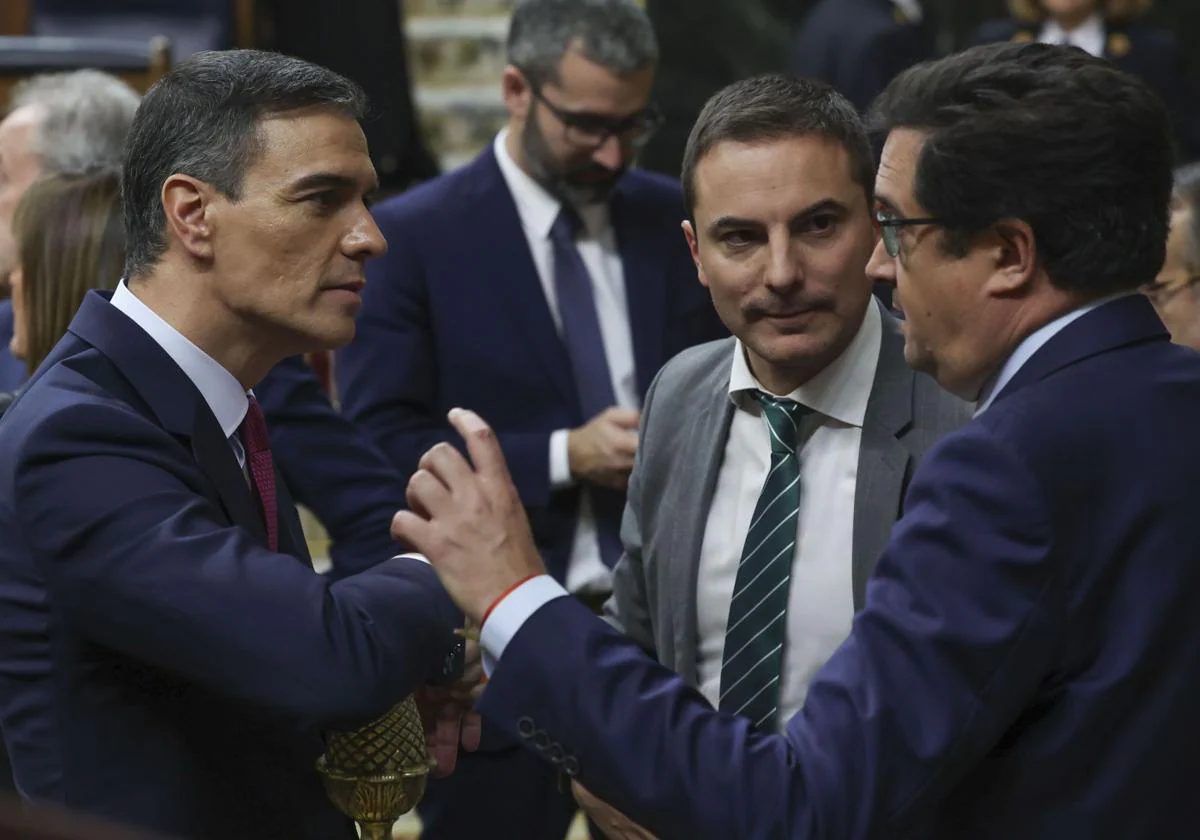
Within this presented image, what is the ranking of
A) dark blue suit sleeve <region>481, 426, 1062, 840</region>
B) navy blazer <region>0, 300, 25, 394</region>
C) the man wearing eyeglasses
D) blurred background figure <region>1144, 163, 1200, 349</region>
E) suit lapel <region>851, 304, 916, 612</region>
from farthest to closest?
the man wearing eyeglasses < blurred background figure <region>1144, 163, 1200, 349</region> < navy blazer <region>0, 300, 25, 394</region> < suit lapel <region>851, 304, 916, 612</region> < dark blue suit sleeve <region>481, 426, 1062, 840</region>

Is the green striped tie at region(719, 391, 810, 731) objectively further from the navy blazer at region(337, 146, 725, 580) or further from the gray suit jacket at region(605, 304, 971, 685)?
the navy blazer at region(337, 146, 725, 580)

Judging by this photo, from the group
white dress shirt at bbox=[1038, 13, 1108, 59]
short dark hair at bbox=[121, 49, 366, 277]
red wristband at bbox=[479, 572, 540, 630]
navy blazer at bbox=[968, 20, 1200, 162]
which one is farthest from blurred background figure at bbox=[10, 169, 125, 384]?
white dress shirt at bbox=[1038, 13, 1108, 59]

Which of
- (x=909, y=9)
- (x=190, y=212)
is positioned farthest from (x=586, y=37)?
(x=909, y=9)

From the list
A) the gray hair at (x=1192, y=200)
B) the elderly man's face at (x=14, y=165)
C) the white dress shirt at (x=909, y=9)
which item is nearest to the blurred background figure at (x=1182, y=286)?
the gray hair at (x=1192, y=200)

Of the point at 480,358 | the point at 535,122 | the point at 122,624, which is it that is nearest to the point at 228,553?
the point at 122,624

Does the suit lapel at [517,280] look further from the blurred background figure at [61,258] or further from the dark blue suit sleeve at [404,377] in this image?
the blurred background figure at [61,258]

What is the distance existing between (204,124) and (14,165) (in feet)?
5.59

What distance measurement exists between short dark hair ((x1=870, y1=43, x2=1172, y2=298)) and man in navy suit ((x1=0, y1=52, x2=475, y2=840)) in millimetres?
728

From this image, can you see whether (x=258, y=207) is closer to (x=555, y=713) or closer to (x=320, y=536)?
(x=555, y=713)

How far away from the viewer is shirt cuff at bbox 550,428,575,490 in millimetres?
3488

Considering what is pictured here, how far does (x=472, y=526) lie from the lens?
1871 mm

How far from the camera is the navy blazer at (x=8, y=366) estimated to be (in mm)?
3102

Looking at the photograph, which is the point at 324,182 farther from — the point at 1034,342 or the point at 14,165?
the point at 14,165

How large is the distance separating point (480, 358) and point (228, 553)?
172 centimetres
